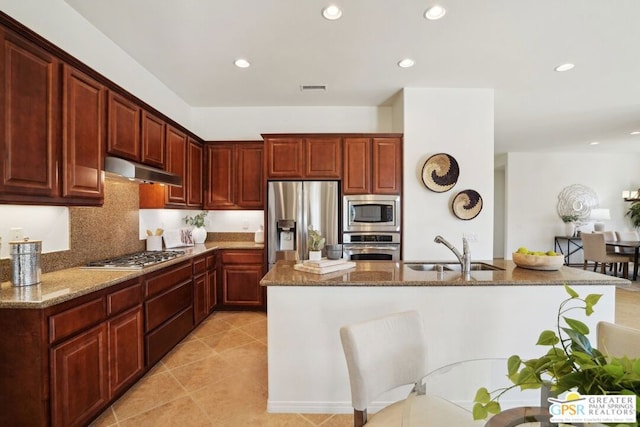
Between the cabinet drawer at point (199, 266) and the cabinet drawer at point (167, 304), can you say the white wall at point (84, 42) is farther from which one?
the cabinet drawer at point (167, 304)

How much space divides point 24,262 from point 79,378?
0.77 meters

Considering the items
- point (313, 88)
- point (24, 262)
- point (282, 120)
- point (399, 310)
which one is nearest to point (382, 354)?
point (399, 310)

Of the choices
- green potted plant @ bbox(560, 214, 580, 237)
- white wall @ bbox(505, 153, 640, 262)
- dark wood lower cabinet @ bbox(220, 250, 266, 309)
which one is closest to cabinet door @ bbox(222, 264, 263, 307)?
dark wood lower cabinet @ bbox(220, 250, 266, 309)

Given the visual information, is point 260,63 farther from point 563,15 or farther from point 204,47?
point 563,15

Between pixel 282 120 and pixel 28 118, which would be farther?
pixel 282 120

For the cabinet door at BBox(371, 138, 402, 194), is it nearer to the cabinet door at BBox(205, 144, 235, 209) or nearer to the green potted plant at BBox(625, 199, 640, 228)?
the cabinet door at BBox(205, 144, 235, 209)

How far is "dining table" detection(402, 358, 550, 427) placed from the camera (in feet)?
3.49

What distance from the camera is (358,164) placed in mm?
3740

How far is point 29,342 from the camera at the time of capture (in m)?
1.56

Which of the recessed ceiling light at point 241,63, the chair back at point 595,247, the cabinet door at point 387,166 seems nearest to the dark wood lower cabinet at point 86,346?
the recessed ceiling light at point 241,63

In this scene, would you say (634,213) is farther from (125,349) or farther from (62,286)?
(62,286)

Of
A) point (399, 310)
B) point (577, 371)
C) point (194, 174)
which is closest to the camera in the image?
point (577, 371)

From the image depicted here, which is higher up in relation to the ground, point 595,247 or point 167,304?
point 595,247

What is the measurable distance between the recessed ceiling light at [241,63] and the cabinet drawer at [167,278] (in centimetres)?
217
